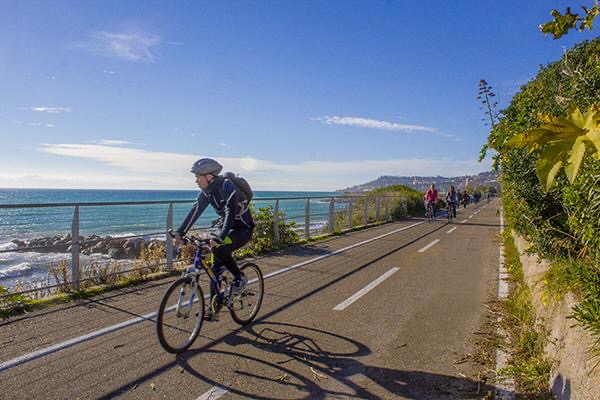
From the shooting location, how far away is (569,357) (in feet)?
10.8

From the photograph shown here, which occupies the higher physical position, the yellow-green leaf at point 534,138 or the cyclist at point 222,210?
the yellow-green leaf at point 534,138

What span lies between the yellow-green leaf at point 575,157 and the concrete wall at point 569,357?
2.38 metres

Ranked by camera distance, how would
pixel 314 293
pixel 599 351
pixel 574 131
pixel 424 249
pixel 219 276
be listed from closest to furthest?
1. pixel 574 131
2. pixel 599 351
3. pixel 219 276
4. pixel 314 293
5. pixel 424 249

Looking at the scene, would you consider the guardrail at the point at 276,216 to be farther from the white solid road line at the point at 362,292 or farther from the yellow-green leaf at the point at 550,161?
the yellow-green leaf at the point at 550,161

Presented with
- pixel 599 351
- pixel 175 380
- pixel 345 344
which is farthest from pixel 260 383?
pixel 599 351

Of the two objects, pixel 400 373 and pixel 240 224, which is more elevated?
pixel 240 224

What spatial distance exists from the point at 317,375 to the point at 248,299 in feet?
6.37

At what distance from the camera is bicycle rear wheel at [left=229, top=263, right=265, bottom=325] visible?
5643 mm

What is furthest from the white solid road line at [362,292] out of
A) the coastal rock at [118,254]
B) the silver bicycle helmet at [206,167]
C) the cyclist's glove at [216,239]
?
the coastal rock at [118,254]

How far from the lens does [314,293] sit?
7449mm

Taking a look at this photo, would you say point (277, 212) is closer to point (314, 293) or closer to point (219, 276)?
point (314, 293)

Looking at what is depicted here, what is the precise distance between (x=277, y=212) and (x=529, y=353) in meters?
9.49

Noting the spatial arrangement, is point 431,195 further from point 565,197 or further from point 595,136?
point 595,136

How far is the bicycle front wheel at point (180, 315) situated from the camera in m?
4.61
